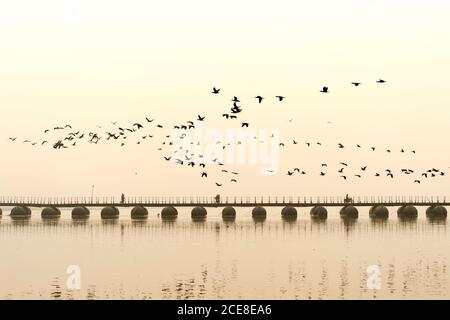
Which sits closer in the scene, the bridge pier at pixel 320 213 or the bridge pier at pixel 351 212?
the bridge pier at pixel 320 213

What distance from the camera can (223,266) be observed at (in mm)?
74438

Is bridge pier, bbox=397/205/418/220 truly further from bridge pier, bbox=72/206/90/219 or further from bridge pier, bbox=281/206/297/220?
bridge pier, bbox=72/206/90/219

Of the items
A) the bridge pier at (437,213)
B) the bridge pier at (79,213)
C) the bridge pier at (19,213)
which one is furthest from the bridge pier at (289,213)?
the bridge pier at (19,213)

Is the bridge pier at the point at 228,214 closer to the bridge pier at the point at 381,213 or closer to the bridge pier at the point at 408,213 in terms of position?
the bridge pier at the point at 381,213

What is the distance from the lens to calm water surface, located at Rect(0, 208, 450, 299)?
181ft

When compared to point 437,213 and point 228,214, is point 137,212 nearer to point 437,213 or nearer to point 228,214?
point 228,214

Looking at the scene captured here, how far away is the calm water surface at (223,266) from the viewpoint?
55.3 metres

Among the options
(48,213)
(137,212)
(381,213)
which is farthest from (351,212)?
(48,213)

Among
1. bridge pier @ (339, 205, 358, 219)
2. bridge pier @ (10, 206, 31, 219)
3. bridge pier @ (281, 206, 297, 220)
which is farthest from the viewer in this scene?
bridge pier @ (339, 205, 358, 219)

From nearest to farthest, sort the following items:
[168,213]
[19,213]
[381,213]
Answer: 1. [168,213]
2. [19,213]
3. [381,213]

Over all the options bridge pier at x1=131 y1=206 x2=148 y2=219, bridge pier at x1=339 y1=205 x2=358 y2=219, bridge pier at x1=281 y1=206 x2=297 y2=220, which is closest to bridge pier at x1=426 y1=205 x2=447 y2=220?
bridge pier at x1=339 y1=205 x2=358 y2=219

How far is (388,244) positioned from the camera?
10681 centimetres

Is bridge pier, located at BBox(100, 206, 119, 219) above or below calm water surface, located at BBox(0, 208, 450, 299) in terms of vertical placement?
above
